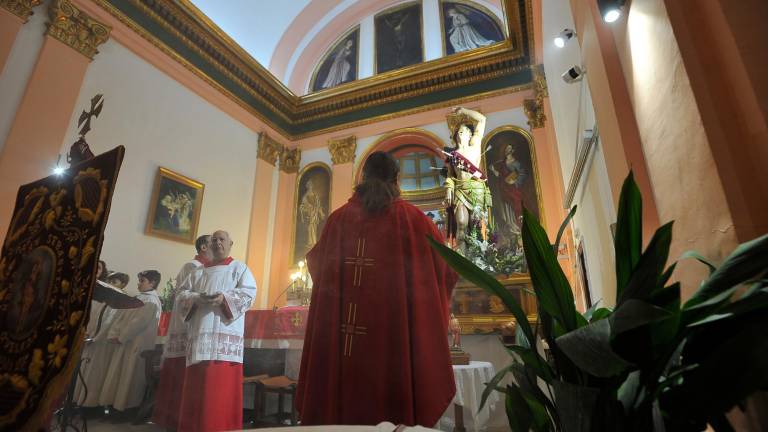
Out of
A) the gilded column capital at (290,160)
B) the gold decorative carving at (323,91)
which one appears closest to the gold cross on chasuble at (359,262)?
the gold decorative carving at (323,91)

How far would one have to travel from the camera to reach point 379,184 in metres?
1.91

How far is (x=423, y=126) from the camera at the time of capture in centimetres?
803

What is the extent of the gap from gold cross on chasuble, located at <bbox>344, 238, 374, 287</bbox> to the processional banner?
106 cm

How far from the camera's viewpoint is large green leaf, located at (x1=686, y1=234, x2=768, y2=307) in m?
0.61

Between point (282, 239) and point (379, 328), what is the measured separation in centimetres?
686

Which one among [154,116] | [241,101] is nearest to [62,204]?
[154,116]

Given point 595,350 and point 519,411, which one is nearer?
point 595,350

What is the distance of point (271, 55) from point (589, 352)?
9.42 m

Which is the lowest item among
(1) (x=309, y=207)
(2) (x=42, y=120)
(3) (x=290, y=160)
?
(2) (x=42, y=120)

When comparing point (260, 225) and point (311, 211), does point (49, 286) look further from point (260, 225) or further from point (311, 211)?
point (311, 211)

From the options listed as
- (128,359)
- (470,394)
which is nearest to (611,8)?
(470,394)

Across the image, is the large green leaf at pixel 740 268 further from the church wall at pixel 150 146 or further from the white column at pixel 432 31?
the white column at pixel 432 31

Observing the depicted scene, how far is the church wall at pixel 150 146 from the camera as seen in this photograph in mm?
5133

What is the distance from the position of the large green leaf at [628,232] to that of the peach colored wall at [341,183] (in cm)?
726
